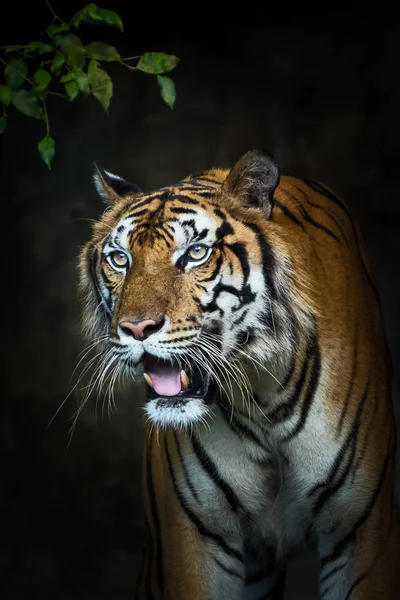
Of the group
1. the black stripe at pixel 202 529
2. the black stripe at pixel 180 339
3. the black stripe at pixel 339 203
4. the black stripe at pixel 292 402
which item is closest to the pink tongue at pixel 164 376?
the black stripe at pixel 180 339

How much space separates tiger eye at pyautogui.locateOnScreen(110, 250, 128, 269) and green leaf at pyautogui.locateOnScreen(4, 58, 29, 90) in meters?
0.58

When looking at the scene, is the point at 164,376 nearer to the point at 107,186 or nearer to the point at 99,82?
the point at 107,186

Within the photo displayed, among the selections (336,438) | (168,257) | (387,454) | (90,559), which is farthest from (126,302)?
(90,559)

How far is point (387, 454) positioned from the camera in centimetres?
294

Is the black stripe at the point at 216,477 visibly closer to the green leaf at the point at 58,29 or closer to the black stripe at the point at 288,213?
the black stripe at the point at 288,213

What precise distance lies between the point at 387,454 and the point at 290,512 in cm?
30

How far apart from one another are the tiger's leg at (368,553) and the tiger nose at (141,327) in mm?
758

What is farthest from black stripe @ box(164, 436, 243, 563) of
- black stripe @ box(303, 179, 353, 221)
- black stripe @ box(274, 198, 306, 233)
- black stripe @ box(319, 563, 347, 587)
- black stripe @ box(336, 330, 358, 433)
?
black stripe @ box(303, 179, 353, 221)

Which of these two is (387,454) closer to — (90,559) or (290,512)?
(290,512)

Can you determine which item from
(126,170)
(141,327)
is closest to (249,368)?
(141,327)

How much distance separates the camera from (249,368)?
9.09ft

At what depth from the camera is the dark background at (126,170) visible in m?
4.42

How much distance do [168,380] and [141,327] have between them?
18cm

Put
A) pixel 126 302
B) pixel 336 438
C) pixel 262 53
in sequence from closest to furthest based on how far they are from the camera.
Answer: pixel 126 302 → pixel 336 438 → pixel 262 53
